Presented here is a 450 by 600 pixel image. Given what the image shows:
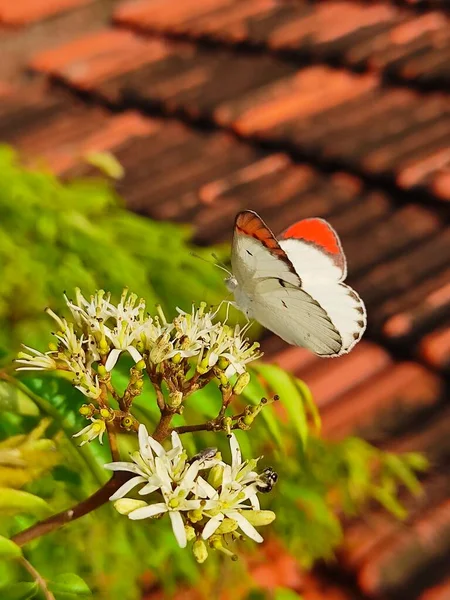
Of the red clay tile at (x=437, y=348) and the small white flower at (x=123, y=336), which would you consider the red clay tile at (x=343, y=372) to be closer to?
the red clay tile at (x=437, y=348)

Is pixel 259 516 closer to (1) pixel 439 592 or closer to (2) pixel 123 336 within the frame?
(2) pixel 123 336

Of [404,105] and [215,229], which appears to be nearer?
[215,229]

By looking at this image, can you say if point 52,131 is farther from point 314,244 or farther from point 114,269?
point 314,244

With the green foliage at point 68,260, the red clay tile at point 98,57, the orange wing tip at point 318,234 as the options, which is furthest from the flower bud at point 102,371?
the red clay tile at point 98,57

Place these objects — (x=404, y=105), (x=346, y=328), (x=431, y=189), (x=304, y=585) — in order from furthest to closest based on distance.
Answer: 1. (x=404, y=105)
2. (x=431, y=189)
3. (x=304, y=585)
4. (x=346, y=328)

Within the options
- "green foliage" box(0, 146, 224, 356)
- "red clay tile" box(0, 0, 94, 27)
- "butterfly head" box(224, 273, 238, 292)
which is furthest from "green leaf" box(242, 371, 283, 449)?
"red clay tile" box(0, 0, 94, 27)

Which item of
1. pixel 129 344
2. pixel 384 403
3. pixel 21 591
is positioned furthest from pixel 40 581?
pixel 384 403

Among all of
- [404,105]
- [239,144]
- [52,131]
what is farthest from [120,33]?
[404,105]
